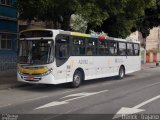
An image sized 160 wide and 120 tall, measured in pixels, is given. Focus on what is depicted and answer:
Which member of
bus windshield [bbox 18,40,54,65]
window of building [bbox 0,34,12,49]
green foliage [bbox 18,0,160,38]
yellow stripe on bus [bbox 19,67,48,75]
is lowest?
yellow stripe on bus [bbox 19,67,48,75]

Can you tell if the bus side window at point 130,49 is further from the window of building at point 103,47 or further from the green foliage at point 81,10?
the window of building at point 103,47

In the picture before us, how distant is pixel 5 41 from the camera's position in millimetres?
25797

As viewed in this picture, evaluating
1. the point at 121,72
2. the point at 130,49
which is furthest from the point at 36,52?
the point at 130,49

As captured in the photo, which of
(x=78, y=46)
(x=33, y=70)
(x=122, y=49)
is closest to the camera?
(x=33, y=70)

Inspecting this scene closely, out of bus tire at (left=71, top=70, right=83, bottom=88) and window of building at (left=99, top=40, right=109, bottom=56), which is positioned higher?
window of building at (left=99, top=40, right=109, bottom=56)

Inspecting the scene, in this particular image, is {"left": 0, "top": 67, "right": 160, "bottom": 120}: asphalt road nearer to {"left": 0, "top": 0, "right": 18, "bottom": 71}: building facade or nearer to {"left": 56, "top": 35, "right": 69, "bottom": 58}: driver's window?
{"left": 56, "top": 35, "right": 69, "bottom": 58}: driver's window

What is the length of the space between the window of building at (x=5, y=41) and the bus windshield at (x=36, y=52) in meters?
9.39

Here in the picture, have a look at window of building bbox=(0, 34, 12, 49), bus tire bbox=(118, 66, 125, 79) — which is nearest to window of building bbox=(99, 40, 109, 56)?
bus tire bbox=(118, 66, 125, 79)

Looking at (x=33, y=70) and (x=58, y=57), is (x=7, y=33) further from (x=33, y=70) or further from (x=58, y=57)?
(x=58, y=57)

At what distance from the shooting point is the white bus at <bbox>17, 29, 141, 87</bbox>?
15516mm

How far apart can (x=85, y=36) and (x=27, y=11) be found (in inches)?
145

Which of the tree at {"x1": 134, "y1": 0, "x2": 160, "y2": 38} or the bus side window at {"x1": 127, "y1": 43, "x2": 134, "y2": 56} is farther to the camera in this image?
the tree at {"x1": 134, "y1": 0, "x2": 160, "y2": 38}

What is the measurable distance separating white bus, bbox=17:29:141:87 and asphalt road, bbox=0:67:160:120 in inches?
27.5

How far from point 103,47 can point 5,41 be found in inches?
352
